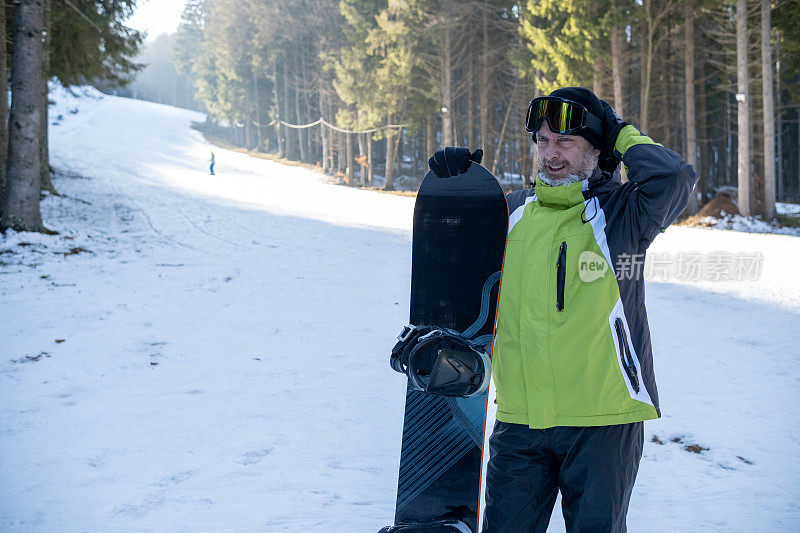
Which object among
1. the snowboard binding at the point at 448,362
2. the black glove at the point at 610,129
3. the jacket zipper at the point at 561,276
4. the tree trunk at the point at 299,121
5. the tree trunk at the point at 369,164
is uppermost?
the tree trunk at the point at 299,121

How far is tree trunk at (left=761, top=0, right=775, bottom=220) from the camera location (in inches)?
629

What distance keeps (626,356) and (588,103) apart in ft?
2.87

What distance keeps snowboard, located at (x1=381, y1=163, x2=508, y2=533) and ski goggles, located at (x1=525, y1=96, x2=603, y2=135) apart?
1.37 feet

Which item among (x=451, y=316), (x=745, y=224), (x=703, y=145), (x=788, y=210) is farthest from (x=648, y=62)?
(x=451, y=316)

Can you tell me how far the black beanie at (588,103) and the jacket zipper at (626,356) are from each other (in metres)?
0.65

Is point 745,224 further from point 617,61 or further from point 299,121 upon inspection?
point 299,121

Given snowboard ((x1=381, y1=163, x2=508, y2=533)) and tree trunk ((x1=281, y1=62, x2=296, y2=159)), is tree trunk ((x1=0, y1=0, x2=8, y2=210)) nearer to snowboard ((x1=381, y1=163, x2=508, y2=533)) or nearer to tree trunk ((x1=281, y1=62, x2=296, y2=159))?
snowboard ((x1=381, y1=163, x2=508, y2=533))

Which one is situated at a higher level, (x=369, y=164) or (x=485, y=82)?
(x=485, y=82)

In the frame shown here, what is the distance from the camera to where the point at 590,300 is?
1.94 meters

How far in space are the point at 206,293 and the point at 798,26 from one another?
18.3 metres

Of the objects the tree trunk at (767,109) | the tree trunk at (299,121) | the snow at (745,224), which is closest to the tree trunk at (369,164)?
the tree trunk at (299,121)

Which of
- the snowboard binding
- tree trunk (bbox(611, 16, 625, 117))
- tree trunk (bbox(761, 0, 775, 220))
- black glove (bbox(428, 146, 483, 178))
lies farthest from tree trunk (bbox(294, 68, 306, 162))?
the snowboard binding

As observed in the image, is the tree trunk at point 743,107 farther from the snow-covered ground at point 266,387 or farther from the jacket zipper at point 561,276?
the jacket zipper at point 561,276

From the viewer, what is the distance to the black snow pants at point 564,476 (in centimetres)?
184
